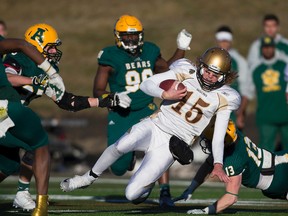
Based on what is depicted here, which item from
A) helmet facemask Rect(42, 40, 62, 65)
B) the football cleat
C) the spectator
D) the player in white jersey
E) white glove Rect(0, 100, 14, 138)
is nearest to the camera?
white glove Rect(0, 100, 14, 138)

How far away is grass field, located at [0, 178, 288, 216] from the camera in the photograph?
9.55 metres

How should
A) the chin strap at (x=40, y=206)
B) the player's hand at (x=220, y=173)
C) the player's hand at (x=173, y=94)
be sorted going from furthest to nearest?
1. the player's hand at (x=173, y=94)
2. the player's hand at (x=220, y=173)
3. the chin strap at (x=40, y=206)

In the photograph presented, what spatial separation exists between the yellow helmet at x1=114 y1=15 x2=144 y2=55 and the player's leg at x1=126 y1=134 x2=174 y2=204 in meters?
1.72

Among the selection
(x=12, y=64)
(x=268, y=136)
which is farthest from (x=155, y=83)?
(x=268, y=136)

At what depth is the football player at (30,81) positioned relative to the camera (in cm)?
918

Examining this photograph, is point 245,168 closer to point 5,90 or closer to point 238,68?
point 5,90

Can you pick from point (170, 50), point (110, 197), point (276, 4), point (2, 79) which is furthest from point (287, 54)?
point (276, 4)

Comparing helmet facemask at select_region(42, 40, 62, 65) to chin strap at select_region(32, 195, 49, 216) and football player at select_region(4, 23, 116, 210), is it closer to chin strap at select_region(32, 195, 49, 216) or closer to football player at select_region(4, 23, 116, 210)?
football player at select_region(4, 23, 116, 210)

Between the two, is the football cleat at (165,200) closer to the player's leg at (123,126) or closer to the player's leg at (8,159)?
the player's leg at (123,126)

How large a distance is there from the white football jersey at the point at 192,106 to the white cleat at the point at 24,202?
4.51ft

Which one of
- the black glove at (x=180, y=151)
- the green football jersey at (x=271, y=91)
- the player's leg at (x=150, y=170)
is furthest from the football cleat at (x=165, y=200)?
the green football jersey at (x=271, y=91)

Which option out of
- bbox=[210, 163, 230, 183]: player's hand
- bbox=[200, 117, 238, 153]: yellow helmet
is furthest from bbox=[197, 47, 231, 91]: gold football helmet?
bbox=[210, 163, 230, 183]: player's hand

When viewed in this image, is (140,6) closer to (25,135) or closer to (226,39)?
(226,39)

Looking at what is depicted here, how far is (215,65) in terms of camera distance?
927 centimetres
